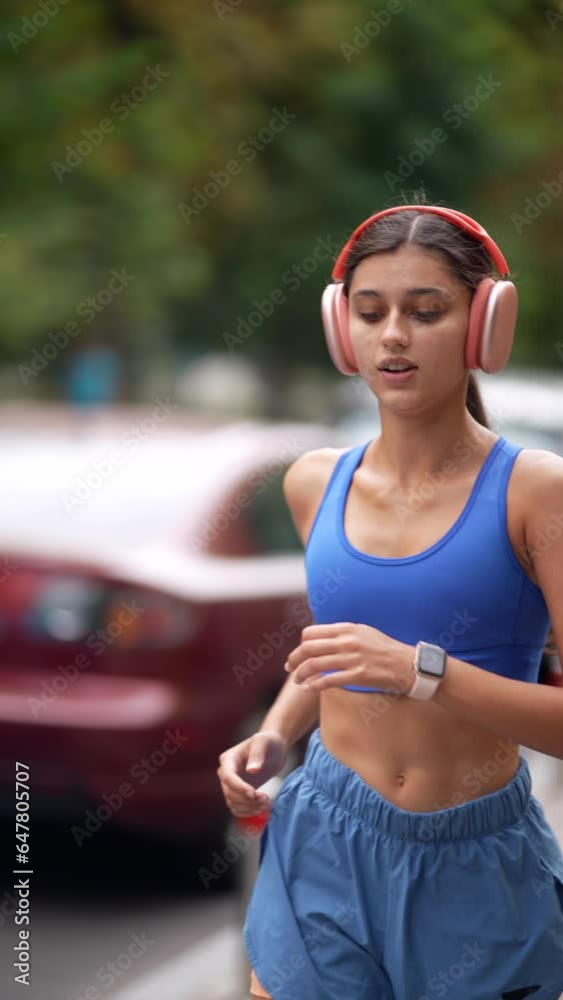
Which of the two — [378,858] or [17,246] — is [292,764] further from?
[17,246]

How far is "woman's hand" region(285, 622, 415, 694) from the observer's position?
2021 millimetres

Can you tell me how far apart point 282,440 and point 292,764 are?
1.33 meters

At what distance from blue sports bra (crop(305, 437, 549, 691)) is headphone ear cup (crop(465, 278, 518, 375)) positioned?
0.14 meters

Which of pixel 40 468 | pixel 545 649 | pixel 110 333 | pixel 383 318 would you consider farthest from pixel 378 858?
pixel 110 333

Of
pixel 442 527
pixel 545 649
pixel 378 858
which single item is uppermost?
pixel 442 527

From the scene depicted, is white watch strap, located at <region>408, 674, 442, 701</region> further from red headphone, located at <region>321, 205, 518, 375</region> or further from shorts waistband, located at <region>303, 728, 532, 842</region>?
red headphone, located at <region>321, 205, 518, 375</region>

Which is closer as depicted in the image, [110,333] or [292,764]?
[292,764]

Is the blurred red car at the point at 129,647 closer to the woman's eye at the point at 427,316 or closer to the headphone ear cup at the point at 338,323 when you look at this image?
the headphone ear cup at the point at 338,323

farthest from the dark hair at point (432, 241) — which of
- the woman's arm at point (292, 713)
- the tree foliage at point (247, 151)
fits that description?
the tree foliage at point (247, 151)

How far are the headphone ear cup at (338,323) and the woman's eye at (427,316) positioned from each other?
17cm

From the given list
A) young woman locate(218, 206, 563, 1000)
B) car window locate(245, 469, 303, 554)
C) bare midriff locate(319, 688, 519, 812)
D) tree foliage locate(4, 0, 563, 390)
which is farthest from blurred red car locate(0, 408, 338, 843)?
tree foliage locate(4, 0, 563, 390)

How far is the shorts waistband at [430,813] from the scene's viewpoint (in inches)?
85.9

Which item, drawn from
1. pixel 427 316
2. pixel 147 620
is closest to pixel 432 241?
pixel 427 316

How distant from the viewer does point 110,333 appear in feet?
73.2
